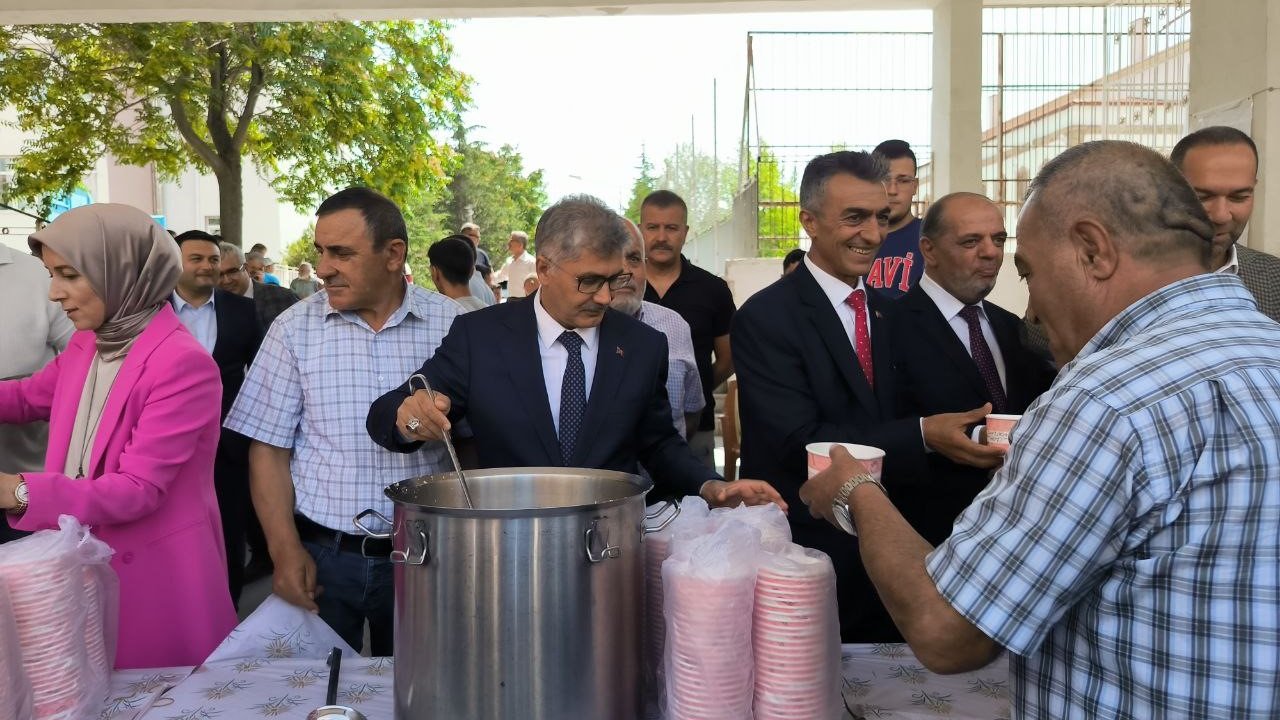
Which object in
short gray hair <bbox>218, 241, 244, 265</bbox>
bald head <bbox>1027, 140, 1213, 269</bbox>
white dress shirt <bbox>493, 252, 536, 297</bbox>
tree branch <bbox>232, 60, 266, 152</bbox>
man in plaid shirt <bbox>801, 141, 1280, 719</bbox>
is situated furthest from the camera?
white dress shirt <bbox>493, 252, 536, 297</bbox>

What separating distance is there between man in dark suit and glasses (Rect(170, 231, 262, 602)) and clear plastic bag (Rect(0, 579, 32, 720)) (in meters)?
3.05

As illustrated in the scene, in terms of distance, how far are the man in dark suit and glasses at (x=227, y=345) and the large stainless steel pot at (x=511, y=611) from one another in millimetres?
3431

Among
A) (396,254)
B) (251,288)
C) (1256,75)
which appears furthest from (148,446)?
(1256,75)

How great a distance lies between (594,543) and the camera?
1.63 m

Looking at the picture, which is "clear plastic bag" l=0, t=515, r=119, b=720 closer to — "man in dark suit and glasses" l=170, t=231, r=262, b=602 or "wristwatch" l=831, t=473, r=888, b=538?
"wristwatch" l=831, t=473, r=888, b=538

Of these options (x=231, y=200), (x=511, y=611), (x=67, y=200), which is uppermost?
Answer: (x=67, y=200)

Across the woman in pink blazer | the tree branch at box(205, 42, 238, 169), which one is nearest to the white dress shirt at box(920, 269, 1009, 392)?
the woman in pink blazer

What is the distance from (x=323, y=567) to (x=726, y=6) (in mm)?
8272

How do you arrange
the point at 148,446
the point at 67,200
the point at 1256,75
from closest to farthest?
the point at 148,446 < the point at 1256,75 < the point at 67,200

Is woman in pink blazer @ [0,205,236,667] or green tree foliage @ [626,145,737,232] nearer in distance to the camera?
woman in pink blazer @ [0,205,236,667]

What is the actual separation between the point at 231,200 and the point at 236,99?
1606 mm

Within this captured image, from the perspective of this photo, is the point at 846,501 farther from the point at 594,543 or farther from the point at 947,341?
the point at 947,341

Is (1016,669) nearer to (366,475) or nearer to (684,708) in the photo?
(684,708)

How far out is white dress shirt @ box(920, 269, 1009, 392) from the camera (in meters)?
3.27
